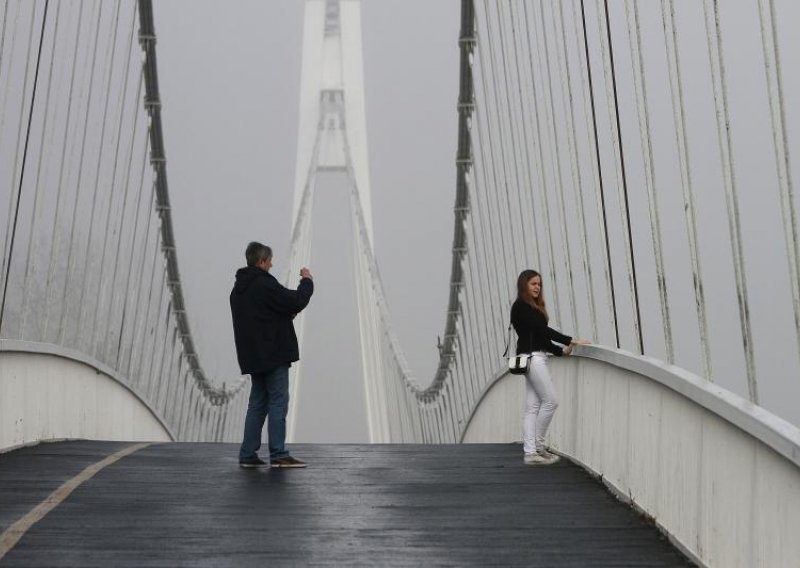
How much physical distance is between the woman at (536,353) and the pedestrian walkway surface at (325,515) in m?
0.23

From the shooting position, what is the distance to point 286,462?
9.19 meters

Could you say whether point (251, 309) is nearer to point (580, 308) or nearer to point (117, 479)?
point (117, 479)

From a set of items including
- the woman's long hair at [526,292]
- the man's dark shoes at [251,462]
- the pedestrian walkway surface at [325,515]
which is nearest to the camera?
the pedestrian walkway surface at [325,515]

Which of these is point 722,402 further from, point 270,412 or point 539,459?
point 270,412

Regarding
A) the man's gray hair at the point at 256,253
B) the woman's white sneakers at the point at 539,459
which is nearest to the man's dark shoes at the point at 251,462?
the man's gray hair at the point at 256,253

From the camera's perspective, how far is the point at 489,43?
16.1 metres

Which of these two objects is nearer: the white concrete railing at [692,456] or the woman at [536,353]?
the white concrete railing at [692,456]

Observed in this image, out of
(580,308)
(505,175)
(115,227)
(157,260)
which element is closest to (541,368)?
(505,175)

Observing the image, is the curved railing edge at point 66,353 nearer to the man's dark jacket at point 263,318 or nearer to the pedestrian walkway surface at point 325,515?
the pedestrian walkway surface at point 325,515

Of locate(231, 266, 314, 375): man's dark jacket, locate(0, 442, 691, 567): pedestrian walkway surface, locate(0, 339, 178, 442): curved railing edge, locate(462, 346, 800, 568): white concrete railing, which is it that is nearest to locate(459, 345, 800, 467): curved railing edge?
locate(462, 346, 800, 568): white concrete railing

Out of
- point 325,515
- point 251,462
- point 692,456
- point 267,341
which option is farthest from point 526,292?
point 692,456

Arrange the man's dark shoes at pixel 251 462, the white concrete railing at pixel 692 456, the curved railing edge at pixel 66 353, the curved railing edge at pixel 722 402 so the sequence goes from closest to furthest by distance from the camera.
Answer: the curved railing edge at pixel 722 402, the white concrete railing at pixel 692 456, the man's dark shoes at pixel 251 462, the curved railing edge at pixel 66 353

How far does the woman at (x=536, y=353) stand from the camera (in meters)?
9.28

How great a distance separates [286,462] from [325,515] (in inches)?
94.0
